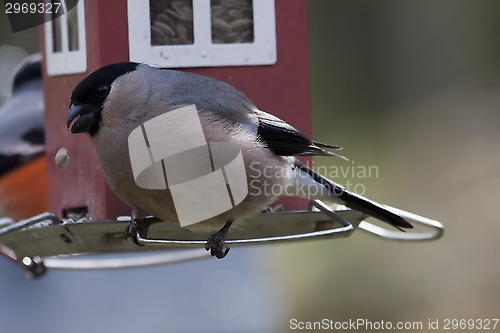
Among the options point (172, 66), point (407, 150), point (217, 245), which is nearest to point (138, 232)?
point (217, 245)

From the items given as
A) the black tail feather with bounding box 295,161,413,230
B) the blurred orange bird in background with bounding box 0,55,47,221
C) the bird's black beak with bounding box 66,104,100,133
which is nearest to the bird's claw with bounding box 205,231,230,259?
the black tail feather with bounding box 295,161,413,230

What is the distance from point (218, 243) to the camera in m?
3.60

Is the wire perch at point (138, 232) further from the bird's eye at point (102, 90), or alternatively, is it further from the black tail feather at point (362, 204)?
the bird's eye at point (102, 90)

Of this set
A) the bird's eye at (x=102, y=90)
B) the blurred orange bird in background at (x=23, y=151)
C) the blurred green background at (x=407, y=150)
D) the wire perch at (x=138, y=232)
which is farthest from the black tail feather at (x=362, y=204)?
the blurred green background at (x=407, y=150)

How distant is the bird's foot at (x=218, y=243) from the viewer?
3.59 metres

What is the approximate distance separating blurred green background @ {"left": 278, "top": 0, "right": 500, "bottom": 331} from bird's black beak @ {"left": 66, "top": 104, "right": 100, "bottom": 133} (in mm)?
3591

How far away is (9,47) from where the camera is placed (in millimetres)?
7438

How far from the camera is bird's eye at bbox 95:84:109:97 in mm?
3488

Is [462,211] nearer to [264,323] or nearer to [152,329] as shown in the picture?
[264,323]

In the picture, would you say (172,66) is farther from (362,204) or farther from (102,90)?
(362,204)

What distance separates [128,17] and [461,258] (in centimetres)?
427

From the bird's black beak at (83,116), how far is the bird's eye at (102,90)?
0.06m

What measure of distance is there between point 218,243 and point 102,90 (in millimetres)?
707

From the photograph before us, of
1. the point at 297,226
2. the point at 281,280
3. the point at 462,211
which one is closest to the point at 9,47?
the point at 281,280
